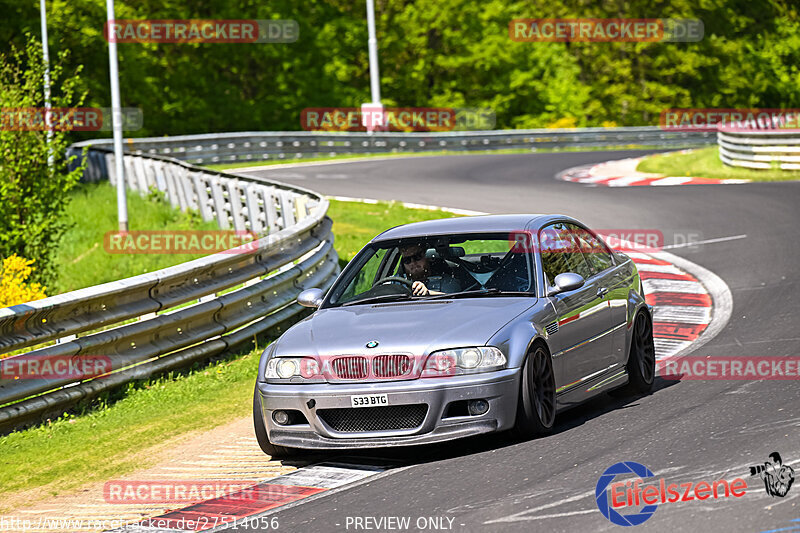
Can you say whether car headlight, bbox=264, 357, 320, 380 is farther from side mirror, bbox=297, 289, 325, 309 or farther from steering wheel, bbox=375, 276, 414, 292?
steering wheel, bbox=375, 276, 414, 292

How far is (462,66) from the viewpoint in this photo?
6462 cm

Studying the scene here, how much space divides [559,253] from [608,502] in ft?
10.1

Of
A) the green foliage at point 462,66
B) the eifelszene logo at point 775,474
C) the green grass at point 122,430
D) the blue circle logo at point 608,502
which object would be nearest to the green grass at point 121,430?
the green grass at point 122,430

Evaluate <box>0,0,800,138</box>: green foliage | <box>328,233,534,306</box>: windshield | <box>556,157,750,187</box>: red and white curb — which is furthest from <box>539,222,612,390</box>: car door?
<box>0,0,800,138</box>: green foliage

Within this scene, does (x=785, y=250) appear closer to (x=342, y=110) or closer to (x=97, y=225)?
(x=97, y=225)

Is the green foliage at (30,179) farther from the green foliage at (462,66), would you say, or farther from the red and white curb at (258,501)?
the green foliage at (462,66)

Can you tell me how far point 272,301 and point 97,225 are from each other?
16617mm

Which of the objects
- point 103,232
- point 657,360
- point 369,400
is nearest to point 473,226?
point 369,400

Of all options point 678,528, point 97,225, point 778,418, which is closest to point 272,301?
point 778,418

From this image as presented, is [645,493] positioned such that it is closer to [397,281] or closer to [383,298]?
[383,298]

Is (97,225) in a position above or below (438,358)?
below

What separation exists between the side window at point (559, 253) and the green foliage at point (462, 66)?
1948 inches

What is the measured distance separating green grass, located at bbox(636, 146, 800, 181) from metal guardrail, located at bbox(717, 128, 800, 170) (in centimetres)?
16

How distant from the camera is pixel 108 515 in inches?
271
